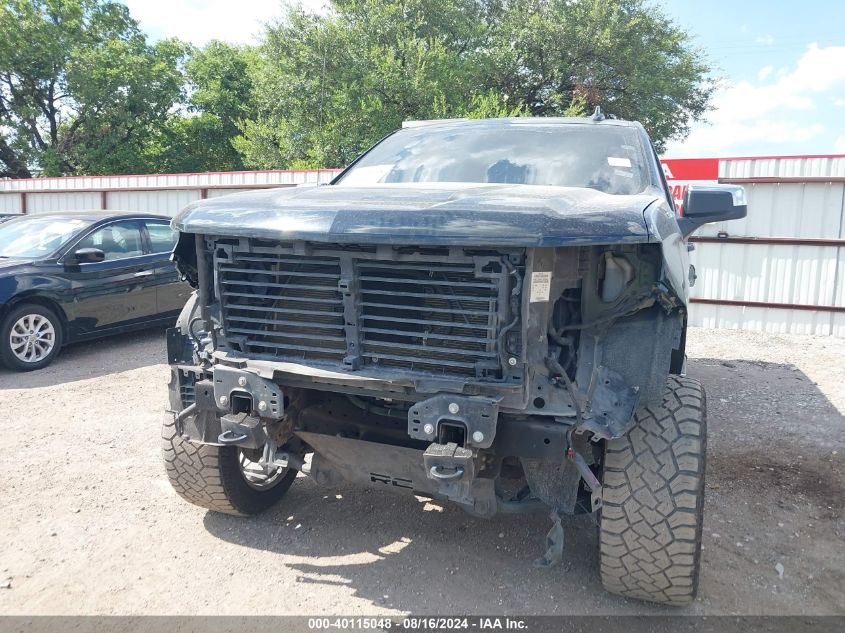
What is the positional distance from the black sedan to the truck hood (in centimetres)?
482

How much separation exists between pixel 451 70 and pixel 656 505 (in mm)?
20852

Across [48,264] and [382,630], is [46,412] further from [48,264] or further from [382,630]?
[382,630]

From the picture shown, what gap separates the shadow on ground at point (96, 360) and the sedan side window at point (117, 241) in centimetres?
Answer: 108

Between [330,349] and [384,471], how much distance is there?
630 millimetres

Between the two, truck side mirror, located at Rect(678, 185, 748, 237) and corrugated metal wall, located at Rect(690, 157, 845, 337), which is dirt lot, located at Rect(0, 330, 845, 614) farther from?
corrugated metal wall, located at Rect(690, 157, 845, 337)

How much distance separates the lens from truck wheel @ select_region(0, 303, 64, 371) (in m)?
6.53

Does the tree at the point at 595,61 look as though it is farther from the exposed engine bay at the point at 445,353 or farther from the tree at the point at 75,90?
the exposed engine bay at the point at 445,353

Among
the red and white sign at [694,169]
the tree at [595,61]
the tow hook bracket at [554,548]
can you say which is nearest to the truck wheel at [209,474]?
the tow hook bracket at [554,548]

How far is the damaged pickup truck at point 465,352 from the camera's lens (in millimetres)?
2398

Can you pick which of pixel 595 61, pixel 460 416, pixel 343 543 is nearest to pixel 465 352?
pixel 460 416

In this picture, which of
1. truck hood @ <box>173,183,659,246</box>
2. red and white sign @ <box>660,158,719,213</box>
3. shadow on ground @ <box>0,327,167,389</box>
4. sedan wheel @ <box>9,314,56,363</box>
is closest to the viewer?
truck hood @ <box>173,183,659,246</box>

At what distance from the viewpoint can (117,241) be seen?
7652 mm

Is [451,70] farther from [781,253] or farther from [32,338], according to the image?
[32,338]

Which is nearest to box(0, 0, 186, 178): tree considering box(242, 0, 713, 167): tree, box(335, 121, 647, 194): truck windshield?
box(242, 0, 713, 167): tree
